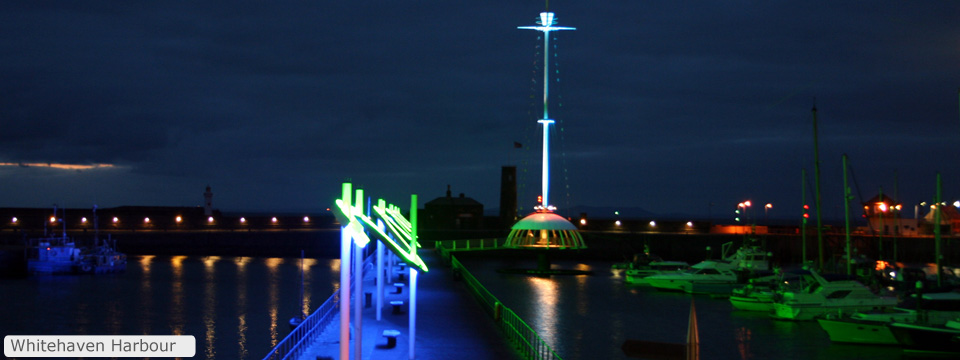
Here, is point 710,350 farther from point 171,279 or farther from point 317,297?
point 171,279

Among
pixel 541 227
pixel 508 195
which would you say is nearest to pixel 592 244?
pixel 508 195

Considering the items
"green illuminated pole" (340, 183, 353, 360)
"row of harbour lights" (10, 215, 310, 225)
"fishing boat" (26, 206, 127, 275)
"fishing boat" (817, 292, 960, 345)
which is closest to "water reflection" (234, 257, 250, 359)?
"fishing boat" (26, 206, 127, 275)

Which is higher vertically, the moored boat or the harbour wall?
the harbour wall

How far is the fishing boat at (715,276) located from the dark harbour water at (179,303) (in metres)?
24.5

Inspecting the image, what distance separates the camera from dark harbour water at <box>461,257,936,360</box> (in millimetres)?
33844

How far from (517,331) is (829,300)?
22.3 meters

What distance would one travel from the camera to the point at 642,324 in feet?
138

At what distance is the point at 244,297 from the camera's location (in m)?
54.5

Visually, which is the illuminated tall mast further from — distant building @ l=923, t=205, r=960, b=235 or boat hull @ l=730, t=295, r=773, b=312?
distant building @ l=923, t=205, r=960, b=235

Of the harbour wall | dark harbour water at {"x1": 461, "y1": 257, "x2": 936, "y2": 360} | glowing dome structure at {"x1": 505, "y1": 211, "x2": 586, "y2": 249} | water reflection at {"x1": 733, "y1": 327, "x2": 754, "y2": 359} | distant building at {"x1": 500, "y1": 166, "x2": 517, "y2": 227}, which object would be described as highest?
distant building at {"x1": 500, "y1": 166, "x2": 517, "y2": 227}

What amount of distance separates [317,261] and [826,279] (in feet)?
193

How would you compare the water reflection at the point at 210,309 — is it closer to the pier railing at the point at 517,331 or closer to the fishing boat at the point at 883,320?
the pier railing at the point at 517,331

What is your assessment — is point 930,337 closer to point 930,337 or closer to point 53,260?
point 930,337

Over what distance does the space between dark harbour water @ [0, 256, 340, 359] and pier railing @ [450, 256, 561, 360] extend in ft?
32.3
